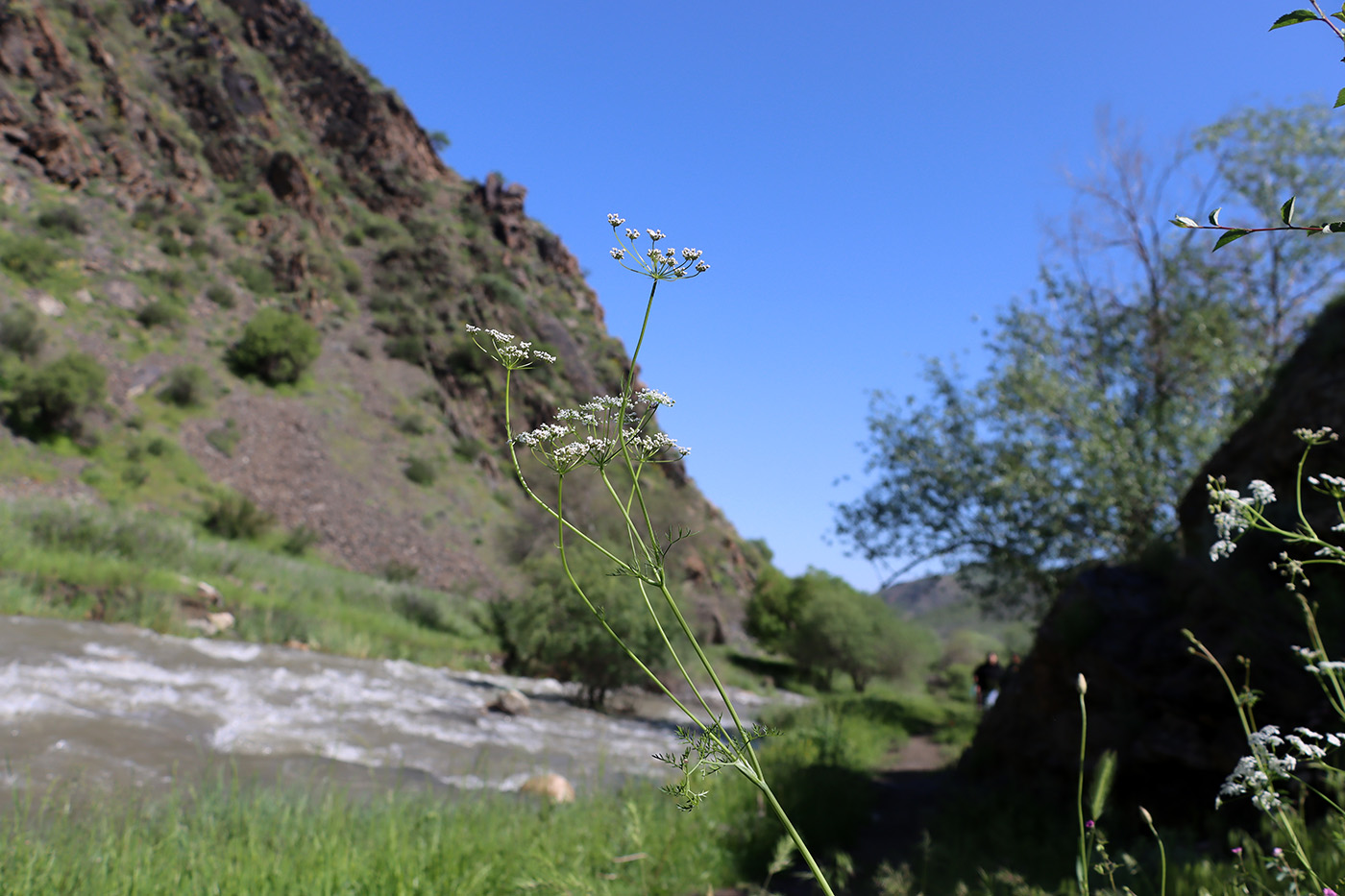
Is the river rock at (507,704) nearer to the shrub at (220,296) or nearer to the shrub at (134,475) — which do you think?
the shrub at (134,475)

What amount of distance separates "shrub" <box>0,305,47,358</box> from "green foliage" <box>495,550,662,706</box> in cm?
1807

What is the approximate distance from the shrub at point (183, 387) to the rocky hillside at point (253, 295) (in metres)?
0.11

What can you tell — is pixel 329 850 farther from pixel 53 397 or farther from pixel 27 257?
pixel 27 257

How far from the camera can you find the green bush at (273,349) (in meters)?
32.8

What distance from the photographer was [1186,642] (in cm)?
671

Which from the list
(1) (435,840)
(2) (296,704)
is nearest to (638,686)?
(2) (296,704)

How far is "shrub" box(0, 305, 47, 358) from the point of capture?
23875mm

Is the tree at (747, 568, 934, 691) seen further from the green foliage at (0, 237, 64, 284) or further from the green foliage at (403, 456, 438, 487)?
the green foliage at (0, 237, 64, 284)

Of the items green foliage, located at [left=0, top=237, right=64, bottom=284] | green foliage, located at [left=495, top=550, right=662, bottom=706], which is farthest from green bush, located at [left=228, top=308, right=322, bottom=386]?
green foliage, located at [left=495, top=550, right=662, bottom=706]

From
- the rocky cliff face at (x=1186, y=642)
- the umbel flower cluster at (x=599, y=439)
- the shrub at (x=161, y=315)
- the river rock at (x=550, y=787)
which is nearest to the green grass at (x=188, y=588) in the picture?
the river rock at (x=550, y=787)

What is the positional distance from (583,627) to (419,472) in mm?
21357

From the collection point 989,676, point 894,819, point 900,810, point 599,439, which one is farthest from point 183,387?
point 599,439

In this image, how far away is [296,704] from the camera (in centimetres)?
1023

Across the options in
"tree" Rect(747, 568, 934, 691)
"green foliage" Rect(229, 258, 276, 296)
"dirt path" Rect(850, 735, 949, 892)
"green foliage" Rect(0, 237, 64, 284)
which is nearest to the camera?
"dirt path" Rect(850, 735, 949, 892)
